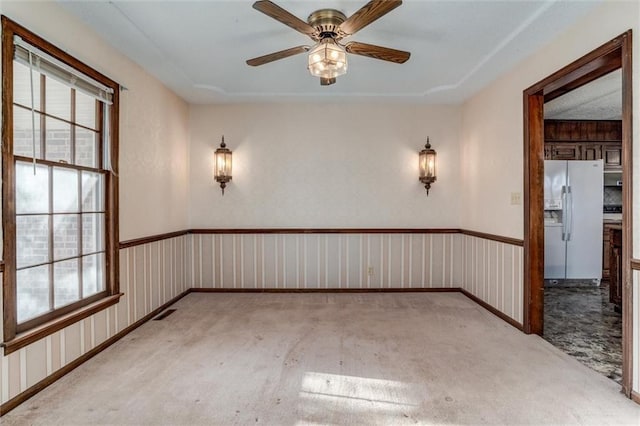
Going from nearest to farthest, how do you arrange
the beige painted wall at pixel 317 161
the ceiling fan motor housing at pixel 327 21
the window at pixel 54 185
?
the window at pixel 54 185
the ceiling fan motor housing at pixel 327 21
the beige painted wall at pixel 317 161

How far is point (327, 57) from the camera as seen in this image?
2.44 m

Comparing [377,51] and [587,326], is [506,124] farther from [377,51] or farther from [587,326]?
[587,326]

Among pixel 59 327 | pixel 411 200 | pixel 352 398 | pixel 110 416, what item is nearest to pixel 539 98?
pixel 411 200

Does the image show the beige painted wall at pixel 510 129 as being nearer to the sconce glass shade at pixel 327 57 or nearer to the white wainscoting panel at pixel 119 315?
the sconce glass shade at pixel 327 57

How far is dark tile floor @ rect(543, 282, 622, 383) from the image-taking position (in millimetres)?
2760

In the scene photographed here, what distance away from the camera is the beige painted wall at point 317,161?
4.82 metres

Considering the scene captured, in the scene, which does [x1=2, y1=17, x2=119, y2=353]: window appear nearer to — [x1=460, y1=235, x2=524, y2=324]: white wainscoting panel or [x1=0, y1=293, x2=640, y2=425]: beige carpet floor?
[x1=0, y1=293, x2=640, y2=425]: beige carpet floor

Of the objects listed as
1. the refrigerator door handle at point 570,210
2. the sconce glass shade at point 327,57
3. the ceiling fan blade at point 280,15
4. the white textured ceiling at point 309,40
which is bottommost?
the refrigerator door handle at point 570,210

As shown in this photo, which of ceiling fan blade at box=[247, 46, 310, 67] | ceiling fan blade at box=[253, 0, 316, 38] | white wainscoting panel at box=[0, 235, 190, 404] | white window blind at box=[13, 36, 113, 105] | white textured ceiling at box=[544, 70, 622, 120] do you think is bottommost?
white wainscoting panel at box=[0, 235, 190, 404]

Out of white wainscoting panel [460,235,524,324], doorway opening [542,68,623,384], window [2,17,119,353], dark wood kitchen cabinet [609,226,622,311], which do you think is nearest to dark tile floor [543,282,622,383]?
doorway opening [542,68,623,384]

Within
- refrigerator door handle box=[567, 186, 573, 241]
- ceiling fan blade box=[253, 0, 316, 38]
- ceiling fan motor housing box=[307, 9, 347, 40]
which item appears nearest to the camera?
ceiling fan blade box=[253, 0, 316, 38]

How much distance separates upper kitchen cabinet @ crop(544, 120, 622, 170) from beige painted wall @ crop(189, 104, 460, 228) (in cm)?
182

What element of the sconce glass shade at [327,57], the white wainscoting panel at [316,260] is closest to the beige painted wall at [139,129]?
the white wainscoting panel at [316,260]

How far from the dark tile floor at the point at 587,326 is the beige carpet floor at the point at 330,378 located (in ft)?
0.62
